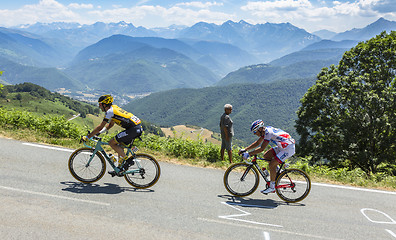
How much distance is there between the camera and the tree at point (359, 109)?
19.4 meters

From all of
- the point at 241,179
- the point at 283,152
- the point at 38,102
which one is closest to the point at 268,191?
the point at 241,179

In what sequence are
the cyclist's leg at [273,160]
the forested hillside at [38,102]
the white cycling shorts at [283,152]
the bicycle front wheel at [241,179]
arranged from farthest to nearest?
the forested hillside at [38,102], the bicycle front wheel at [241,179], the cyclist's leg at [273,160], the white cycling shorts at [283,152]

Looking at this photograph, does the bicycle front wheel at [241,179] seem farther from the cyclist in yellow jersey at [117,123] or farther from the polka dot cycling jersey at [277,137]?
the cyclist in yellow jersey at [117,123]

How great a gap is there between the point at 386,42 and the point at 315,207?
1910 cm

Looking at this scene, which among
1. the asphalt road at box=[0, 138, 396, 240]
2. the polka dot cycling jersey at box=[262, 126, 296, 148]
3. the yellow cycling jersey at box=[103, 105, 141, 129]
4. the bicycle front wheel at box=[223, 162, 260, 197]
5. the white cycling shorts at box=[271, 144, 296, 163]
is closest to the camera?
the asphalt road at box=[0, 138, 396, 240]

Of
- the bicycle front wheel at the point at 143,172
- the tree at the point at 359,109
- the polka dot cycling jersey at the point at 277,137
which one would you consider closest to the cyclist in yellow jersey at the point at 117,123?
the bicycle front wheel at the point at 143,172

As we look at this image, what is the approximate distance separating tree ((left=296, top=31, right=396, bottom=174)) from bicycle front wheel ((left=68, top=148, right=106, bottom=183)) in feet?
60.3

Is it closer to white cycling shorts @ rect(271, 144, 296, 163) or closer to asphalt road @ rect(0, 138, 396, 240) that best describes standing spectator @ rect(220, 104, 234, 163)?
asphalt road @ rect(0, 138, 396, 240)

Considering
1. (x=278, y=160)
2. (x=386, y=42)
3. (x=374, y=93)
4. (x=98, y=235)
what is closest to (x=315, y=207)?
(x=278, y=160)

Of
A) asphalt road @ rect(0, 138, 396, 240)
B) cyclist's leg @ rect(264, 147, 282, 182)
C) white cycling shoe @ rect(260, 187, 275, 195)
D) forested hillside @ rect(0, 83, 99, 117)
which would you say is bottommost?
asphalt road @ rect(0, 138, 396, 240)

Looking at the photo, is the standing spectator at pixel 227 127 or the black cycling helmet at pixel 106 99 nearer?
the black cycling helmet at pixel 106 99

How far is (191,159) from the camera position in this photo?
1050 centimetres

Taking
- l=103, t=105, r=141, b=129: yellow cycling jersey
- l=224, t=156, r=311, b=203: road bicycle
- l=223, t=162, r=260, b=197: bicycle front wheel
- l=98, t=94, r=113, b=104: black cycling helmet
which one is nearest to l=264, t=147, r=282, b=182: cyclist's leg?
l=224, t=156, r=311, b=203: road bicycle

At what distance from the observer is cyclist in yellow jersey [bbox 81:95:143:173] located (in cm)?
679
